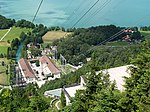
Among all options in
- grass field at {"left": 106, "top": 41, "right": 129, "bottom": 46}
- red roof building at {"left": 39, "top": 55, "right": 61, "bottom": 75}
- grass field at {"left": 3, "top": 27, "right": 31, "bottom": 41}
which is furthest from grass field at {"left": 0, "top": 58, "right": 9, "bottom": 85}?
grass field at {"left": 106, "top": 41, "right": 129, "bottom": 46}

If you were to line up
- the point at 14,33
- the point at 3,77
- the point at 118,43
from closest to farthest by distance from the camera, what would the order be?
the point at 3,77
the point at 118,43
the point at 14,33

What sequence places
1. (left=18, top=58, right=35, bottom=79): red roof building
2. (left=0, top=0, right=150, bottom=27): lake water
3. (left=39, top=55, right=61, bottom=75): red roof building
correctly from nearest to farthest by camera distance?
1. (left=18, top=58, right=35, bottom=79): red roof building
2. (left=39, top=55, right=61, bottom=75): red roof building
3. (left=0, top=0, right=150, bottom=27): lake water

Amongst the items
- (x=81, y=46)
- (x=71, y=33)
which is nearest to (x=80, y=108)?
(x=81, y=46)

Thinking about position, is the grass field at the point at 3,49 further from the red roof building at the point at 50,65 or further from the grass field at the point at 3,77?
the red roof building at the point at 50,65

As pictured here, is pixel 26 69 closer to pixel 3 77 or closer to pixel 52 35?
pixel 3 77

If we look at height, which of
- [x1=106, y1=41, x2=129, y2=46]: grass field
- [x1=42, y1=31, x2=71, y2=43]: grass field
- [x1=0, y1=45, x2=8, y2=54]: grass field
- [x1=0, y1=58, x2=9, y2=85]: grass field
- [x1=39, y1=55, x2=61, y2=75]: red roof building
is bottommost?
[x1=0, y1=58, x2=9, y2=85]: grass field

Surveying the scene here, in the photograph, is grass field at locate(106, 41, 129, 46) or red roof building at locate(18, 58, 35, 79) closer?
red roof building at locate(18, 58, 35, 79)

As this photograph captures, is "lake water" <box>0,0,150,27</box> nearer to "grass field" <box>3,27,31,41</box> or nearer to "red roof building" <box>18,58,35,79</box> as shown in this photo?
"grass field" <box>3,27,31,41</box>

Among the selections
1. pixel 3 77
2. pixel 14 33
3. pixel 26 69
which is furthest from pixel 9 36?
pixel 3 77

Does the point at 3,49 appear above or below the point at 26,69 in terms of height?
above

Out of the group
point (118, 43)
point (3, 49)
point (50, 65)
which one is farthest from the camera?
point (118, 43)

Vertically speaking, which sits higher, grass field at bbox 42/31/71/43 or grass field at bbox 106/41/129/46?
grass field at bbox 42/31/71/43
